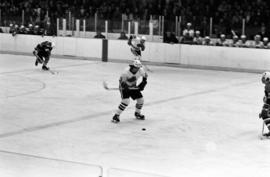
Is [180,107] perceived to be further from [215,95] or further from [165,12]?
[165,12]

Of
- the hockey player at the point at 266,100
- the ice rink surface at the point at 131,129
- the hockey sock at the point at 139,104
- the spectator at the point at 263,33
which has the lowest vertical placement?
the ice rink surface at the point at 131,129

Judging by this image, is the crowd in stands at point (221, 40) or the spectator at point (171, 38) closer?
the crowd in stands at point (221, 40)

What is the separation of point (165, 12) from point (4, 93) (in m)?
11.7

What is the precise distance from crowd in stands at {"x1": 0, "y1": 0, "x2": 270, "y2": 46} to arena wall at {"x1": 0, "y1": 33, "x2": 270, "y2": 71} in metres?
0.40

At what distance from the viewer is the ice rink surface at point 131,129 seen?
7.67 m

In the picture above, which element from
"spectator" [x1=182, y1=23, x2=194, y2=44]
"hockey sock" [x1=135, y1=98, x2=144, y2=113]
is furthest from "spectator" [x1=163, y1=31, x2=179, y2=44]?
"hockey sock" [x1=135, y1=98, x2=144, y2=113]

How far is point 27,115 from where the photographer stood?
11.5 meters

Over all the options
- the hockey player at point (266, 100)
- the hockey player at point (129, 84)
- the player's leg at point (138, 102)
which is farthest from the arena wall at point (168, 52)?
the hockey player at point (266, 100)

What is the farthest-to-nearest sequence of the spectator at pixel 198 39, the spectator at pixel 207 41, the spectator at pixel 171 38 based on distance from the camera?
the spectator at pixel 171 38 → the spectator at pixel 198 39 → the spectator at pixel 207 41

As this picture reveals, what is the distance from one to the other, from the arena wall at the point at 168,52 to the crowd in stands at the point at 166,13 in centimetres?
40

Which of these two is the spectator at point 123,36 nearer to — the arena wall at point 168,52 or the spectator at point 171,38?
the arena wall at point 168,52

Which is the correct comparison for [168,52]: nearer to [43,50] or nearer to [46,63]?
[46,63]

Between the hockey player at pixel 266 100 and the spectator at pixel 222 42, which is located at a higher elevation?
the spectator at pixel 222 42

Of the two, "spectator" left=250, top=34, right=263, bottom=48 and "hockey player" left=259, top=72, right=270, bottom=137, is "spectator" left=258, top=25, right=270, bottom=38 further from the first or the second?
"hockey player" left=259, top=72, right=270, bottom=137
